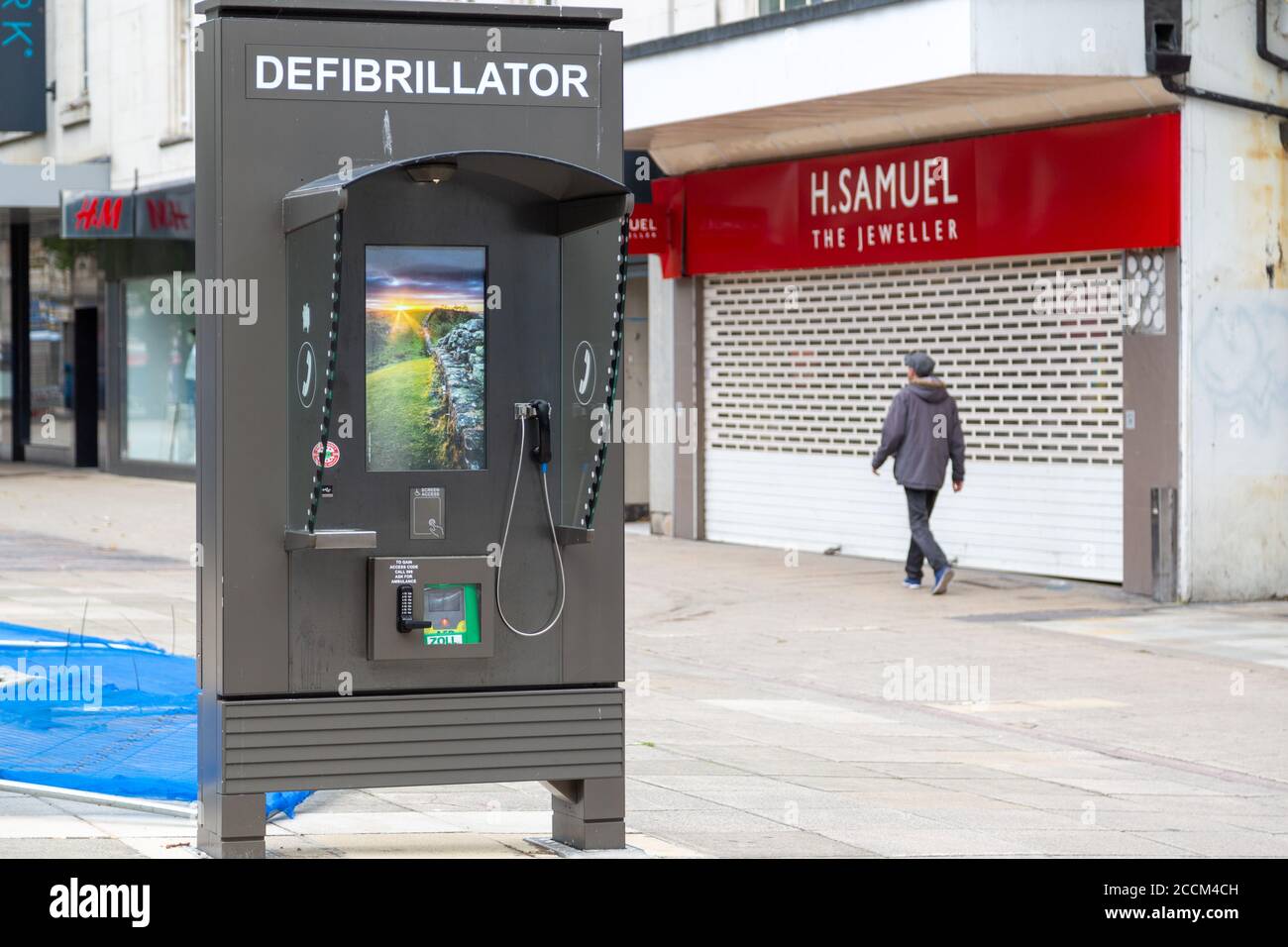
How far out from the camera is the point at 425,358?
6.08 meters

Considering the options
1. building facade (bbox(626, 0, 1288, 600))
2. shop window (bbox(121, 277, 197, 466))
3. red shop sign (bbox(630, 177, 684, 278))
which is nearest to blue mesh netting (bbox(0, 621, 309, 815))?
building facade (bbox(626, 0, 1288, 600))

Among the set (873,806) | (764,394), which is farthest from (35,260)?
(873,806)

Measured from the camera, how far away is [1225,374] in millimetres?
Result: 14305

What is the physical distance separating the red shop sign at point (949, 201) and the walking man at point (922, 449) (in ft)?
4.96

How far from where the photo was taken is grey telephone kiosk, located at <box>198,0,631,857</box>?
5812mm

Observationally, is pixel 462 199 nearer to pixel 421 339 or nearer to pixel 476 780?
pixel 421 339

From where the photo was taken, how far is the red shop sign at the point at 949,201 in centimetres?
1432

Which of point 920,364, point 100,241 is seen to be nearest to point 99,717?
point 920,364

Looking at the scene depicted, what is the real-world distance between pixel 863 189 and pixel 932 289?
1.11 m
